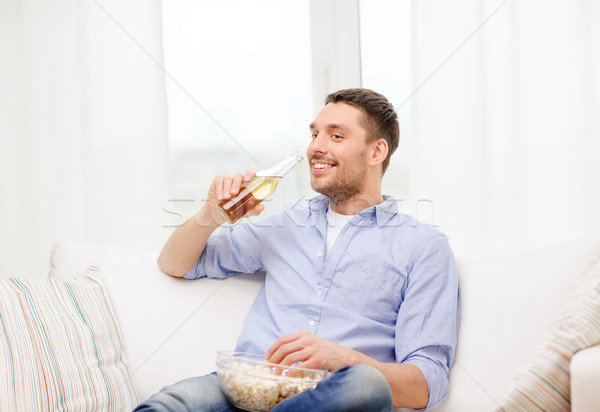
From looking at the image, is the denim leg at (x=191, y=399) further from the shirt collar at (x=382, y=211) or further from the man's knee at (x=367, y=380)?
the shirt collar at (x=382, y=211)

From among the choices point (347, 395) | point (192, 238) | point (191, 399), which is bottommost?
point (191, 399)

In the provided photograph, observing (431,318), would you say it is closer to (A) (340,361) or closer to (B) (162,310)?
(A) (340,361)

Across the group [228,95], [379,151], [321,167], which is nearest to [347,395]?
[321,167]

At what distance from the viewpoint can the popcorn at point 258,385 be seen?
1.22 metres

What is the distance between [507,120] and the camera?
2406mm

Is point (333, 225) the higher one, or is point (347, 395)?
point (333, 225)

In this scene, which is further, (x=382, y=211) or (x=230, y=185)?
(x=382, y=211)

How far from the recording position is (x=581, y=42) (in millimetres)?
2314

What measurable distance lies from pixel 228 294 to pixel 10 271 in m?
1.57

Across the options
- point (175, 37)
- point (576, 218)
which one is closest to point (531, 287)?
point (576, 218)

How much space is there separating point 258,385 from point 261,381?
1 centimetres

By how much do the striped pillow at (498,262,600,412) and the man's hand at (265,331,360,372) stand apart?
353mm

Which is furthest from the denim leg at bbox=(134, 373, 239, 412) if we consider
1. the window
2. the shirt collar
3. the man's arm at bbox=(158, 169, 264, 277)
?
the window

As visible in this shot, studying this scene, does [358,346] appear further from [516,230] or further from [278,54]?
[278,54]
